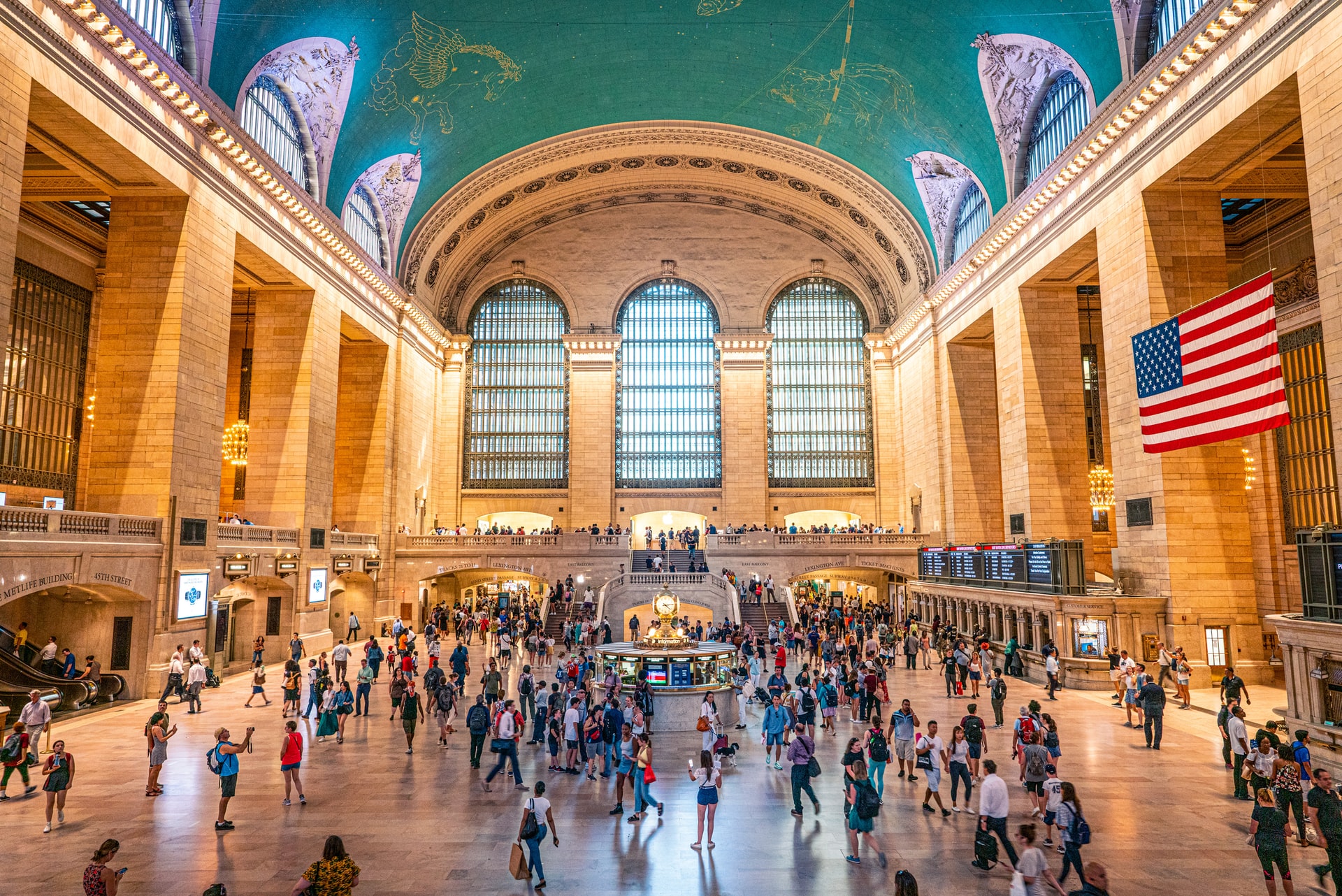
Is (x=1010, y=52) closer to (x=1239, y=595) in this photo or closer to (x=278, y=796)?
(x=1239, y=595)

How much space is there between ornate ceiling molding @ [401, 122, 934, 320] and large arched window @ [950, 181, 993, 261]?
6.45 feet

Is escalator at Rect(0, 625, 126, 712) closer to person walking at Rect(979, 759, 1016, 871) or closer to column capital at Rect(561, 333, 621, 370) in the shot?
person walking at Rect(979, 759, 1016, 871)

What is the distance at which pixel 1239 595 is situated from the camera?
1705cm

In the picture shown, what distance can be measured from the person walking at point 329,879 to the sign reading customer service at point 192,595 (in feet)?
47.5

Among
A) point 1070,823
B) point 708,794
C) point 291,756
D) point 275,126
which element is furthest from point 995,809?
point 275,126

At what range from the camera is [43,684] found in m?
14.6

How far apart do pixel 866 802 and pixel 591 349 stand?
33497 millimetres

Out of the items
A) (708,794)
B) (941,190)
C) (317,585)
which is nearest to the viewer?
(708,794)

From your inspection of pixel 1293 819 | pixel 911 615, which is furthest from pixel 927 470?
pixel 1293 819

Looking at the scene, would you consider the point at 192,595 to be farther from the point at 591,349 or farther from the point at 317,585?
the point at 591,349

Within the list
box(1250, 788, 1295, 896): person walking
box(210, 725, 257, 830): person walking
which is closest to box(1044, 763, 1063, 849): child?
box(1250, 788, 1295, 896): person walking

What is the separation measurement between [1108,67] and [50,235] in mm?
26780

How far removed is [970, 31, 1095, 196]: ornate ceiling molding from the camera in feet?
71.2

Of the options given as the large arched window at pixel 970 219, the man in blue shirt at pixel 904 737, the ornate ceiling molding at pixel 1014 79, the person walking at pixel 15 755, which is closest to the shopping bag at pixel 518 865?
the man in blue shirt at pixel 904 737
